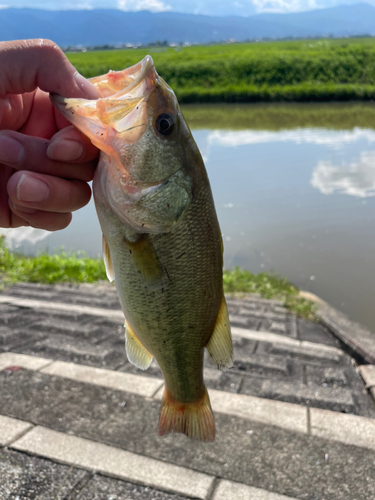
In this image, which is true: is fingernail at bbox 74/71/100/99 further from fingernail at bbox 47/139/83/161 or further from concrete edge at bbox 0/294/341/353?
concrete edge at bbox 0/294/341/353

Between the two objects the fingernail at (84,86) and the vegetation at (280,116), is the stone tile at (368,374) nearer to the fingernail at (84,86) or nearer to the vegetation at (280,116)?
the fingernail at (84,86)

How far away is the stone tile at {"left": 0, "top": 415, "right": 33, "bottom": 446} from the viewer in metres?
2.92

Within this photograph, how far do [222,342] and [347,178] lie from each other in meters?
11.6

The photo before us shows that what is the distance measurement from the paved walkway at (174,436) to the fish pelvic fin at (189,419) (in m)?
0.86

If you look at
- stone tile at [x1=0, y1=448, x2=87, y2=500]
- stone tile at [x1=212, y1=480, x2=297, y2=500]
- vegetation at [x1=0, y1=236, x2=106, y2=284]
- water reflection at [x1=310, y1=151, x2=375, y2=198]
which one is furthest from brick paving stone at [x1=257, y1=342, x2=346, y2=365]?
water reflection at [x1=310, y1=151, x2=375, y2=198]

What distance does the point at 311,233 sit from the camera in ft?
29.8

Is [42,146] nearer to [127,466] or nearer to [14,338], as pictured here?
[127,466]

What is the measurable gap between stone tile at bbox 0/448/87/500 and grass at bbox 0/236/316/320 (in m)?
4.08

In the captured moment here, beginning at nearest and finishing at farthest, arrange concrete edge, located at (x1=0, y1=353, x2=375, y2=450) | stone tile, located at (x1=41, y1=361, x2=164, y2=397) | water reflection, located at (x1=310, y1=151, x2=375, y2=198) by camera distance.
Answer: concrete edge, located at (x1=0, y1=353, x2=375, y2=450) → stone tile, located at (x1=41, y1=361, x2=164, y2=397) → water reflection, located at (x1=310, y1=151, x2=375, y2=198)

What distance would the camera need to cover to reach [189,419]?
197 cm

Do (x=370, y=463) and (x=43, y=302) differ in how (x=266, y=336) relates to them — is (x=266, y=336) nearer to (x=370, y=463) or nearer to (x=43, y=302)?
(x=370, y=463)

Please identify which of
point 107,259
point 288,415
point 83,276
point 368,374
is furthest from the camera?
point 83,276

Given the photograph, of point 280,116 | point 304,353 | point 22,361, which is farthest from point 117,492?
point 280,116

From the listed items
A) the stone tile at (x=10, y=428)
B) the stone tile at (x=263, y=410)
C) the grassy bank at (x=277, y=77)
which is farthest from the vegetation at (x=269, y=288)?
the grassy bank at (x=277, y=77)
